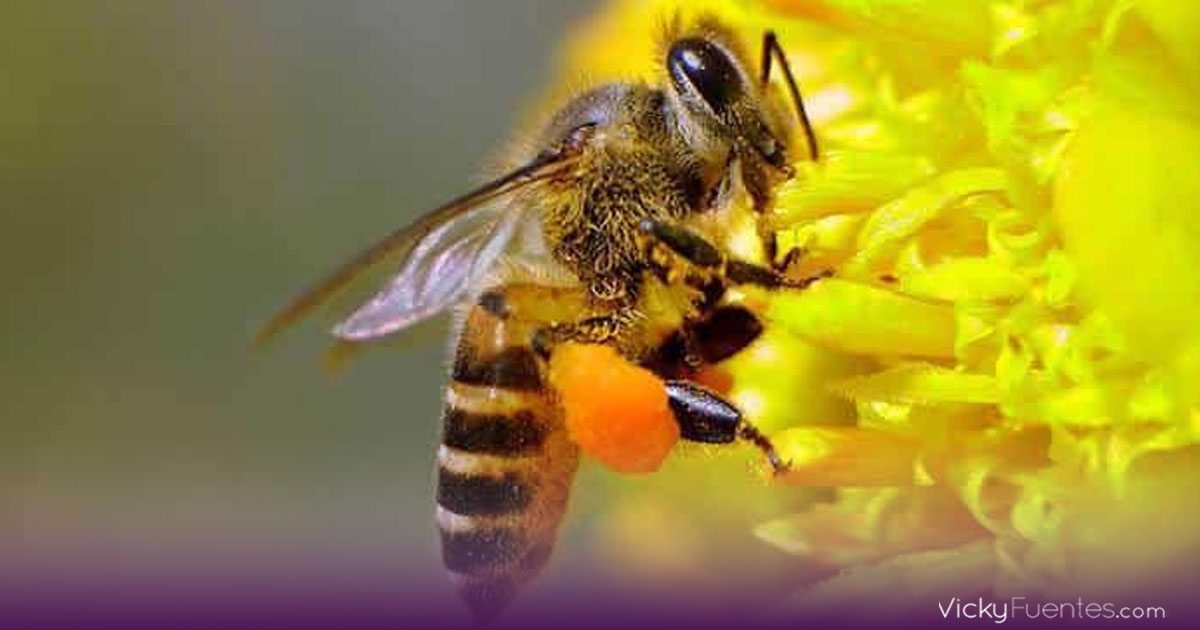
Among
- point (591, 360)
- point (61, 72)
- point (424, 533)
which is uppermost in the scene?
point (61, 72)

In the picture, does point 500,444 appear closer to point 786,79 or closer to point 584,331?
point 584,331

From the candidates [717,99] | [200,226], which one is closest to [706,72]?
[717,99]

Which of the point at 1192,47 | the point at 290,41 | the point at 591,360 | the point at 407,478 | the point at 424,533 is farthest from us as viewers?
the point at 290,41

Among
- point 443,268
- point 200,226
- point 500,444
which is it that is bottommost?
point 500,444

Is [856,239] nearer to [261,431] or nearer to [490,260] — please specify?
[490,260]

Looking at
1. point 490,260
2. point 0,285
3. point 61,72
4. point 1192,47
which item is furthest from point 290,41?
point 1192,47

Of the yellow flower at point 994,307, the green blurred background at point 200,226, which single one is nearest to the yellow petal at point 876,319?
the yellow flower at point 994,307
